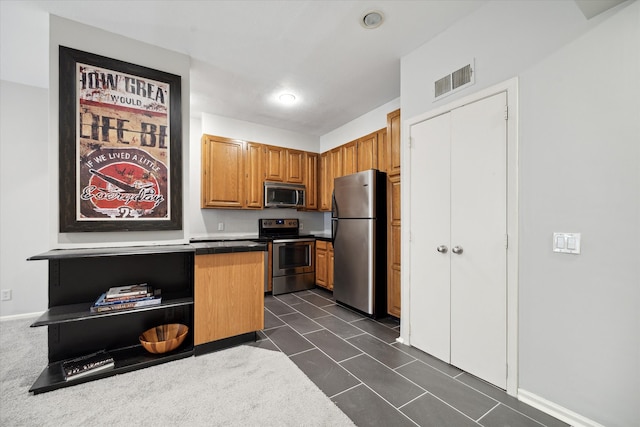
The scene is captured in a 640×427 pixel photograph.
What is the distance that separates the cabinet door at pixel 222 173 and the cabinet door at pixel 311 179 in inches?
47.1

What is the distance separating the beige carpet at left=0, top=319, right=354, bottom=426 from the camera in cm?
160

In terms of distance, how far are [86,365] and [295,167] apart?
3.77m

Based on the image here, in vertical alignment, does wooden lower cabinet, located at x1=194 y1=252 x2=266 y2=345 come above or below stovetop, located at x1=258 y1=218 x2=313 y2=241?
below

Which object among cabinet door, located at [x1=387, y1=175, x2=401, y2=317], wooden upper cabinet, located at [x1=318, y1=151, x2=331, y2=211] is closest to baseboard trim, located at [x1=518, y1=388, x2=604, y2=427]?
cabinet door, located at [x1=387, y1=175, x2=401, y2=317]

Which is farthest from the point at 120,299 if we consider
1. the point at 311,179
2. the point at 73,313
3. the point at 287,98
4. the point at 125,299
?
the point at 311,179

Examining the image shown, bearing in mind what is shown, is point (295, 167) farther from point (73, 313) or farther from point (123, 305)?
point (73, 313)

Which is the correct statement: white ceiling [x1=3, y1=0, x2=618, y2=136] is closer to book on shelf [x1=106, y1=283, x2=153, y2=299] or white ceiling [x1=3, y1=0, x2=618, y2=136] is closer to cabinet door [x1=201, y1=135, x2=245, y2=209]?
cabinet door [x1=201, y1=135, x2=245, y2=209]

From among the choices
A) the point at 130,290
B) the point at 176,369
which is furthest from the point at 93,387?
the point at 130,290

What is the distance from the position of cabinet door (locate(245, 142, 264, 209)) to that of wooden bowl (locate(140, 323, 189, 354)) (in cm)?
231

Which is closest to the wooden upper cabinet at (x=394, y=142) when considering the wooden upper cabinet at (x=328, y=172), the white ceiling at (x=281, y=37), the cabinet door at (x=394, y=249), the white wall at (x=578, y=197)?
the cabinet door at (x=394, y=249)

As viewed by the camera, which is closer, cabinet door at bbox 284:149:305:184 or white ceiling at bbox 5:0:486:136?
white ceiling at bbox 5:0:486:136

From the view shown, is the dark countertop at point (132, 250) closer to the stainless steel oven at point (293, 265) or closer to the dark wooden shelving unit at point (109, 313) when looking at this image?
the dark wooden shelving unit at point (109, 313)

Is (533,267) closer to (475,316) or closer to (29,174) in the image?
(475,316)

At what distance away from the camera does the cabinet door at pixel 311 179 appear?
5039 millimetres
